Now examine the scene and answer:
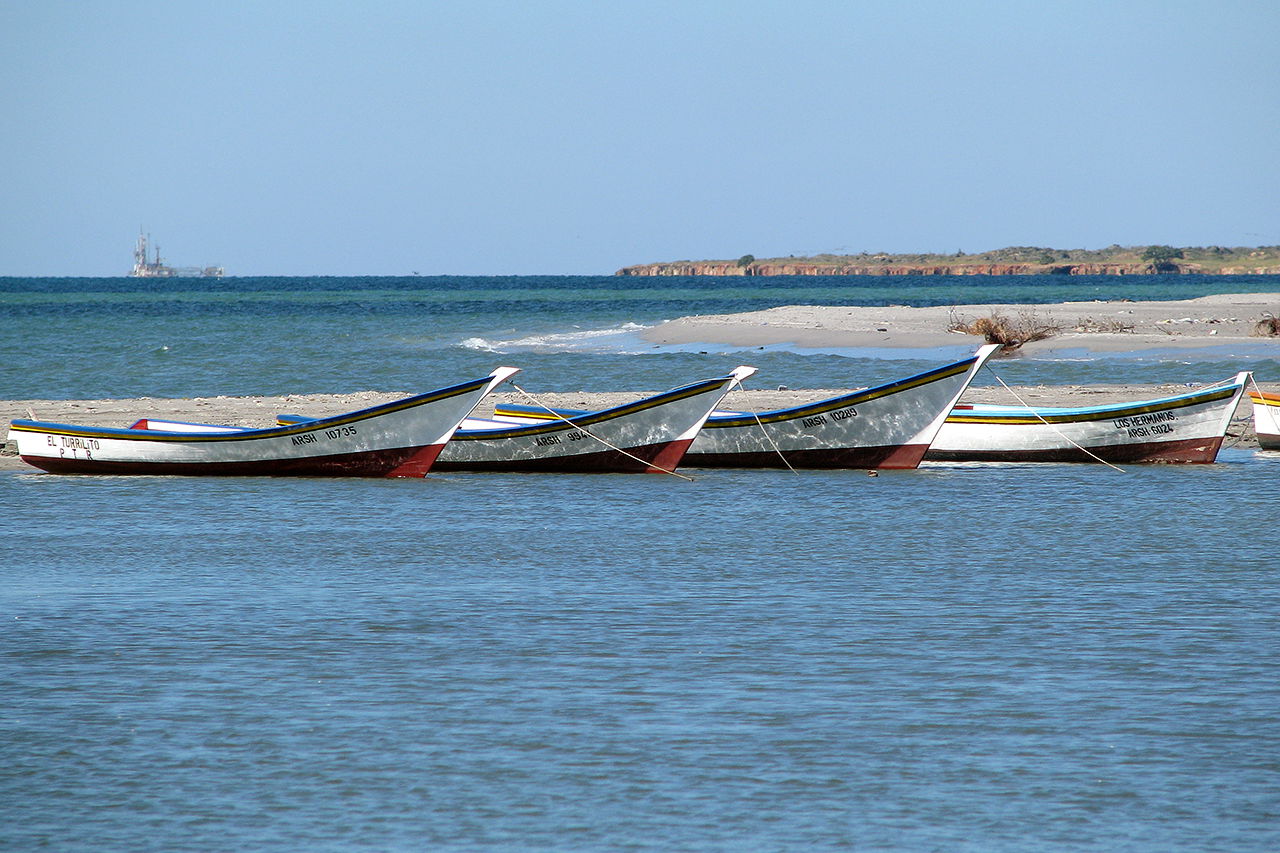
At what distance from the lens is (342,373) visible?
32219 millimetres

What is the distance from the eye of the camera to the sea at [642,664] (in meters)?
6.01

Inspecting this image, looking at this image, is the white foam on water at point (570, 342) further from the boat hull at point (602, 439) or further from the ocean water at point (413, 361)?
the boat hull at point (602, 439)

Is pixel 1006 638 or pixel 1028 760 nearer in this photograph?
pixel 1028 760

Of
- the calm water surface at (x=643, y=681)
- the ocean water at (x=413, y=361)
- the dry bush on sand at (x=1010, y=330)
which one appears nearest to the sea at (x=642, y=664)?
the calm water surface at (x=643, y=681)

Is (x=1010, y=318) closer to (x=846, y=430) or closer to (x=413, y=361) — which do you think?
(x=413, y=361)

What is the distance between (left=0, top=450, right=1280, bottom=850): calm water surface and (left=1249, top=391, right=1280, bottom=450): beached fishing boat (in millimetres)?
4796

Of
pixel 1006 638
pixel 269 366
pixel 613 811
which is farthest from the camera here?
pixel 269 366

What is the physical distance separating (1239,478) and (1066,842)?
38.3ft

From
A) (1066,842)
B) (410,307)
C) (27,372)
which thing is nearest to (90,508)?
(1066,842)

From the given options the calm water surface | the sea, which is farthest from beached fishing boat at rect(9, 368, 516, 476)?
the calm water surface

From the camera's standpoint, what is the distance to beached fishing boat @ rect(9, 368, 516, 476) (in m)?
16.2

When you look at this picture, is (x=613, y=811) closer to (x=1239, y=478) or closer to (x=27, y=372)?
(x=1239, y=478)

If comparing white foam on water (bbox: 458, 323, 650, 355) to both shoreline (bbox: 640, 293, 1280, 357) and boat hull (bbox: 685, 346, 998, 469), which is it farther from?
boat hull (bbox: 685, 346, 998, 469)

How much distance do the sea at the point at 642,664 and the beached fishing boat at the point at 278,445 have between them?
0.31 m
